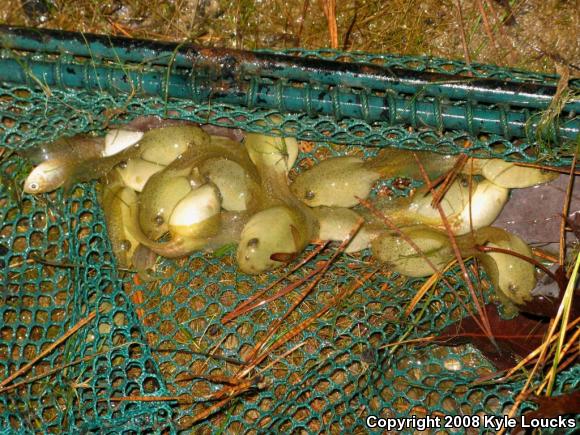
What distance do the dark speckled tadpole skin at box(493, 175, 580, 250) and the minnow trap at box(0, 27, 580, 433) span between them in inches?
11.4

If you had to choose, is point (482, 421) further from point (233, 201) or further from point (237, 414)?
point (233, 201)

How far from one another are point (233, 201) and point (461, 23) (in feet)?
5.10

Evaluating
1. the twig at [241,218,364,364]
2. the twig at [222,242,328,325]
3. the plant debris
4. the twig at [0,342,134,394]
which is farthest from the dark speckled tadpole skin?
the twig at [0,342,134,394]

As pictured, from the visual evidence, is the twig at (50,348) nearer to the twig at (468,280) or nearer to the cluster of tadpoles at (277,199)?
the cluster of tadpoles at (277,199)

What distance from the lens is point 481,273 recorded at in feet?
9.30

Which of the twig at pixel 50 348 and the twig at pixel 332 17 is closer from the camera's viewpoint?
the twig at pixel 50 348

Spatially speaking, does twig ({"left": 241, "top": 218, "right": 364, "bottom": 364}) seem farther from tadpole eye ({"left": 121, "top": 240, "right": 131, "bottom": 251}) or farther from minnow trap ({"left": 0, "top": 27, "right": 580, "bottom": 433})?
tadpole eye ({"left": 121, "top": 240, "right": 131, "bottom": 251})

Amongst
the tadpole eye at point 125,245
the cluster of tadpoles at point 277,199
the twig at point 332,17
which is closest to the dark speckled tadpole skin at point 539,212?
the cluster of tadpoles at point 277,199

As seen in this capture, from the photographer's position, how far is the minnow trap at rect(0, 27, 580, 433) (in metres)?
2.53

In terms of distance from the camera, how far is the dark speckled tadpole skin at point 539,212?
9.54 ft

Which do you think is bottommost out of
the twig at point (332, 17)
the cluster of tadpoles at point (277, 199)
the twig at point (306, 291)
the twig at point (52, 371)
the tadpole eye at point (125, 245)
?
the twig at point (52, 371)

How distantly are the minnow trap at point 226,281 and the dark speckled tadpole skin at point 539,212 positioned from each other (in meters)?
0.29

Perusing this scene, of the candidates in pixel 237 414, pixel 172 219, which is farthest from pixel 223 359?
pixel 172 219

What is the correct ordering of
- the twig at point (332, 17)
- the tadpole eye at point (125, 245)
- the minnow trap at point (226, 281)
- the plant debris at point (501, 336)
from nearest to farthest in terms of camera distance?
1. the minnow trap at point (226, 281)
2. the plant debris at point (501, 336)
3. the tadpole eye at point (125, 245)
4. the twig at point (332, 17)
